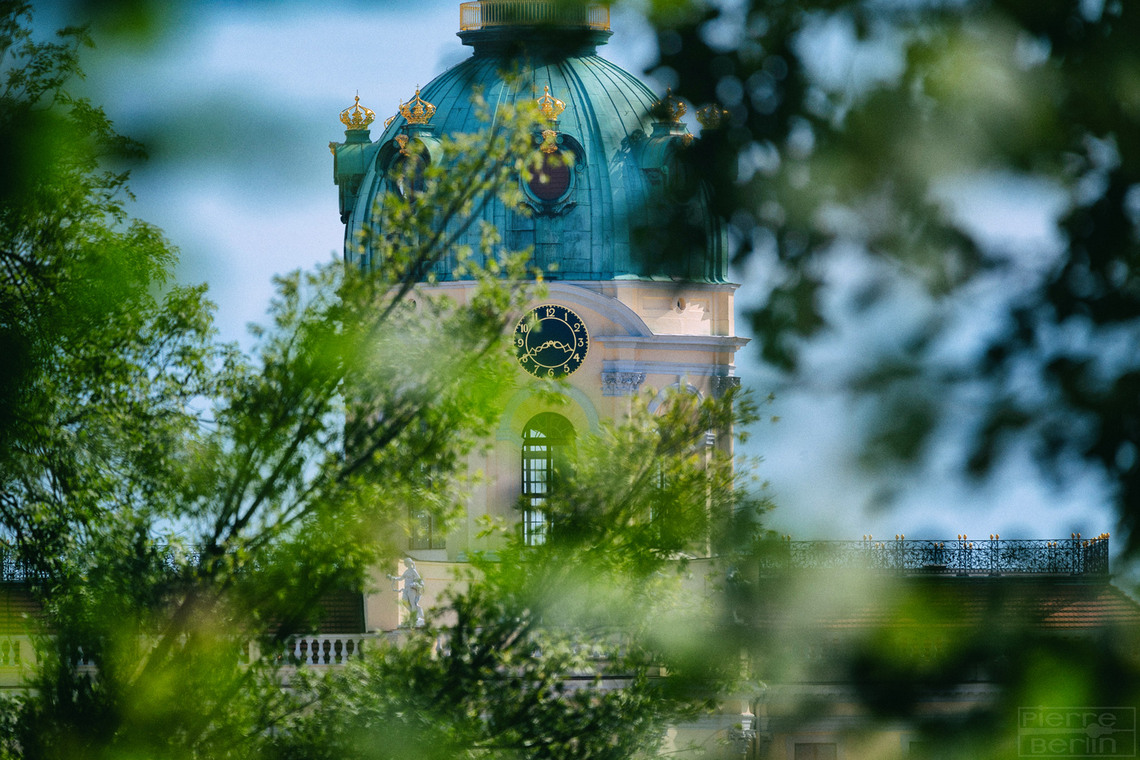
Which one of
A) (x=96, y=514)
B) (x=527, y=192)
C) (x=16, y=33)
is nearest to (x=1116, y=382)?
(x=16, y=33)

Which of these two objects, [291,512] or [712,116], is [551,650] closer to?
[291,512]

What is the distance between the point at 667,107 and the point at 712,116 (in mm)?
152

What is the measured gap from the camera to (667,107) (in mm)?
5762

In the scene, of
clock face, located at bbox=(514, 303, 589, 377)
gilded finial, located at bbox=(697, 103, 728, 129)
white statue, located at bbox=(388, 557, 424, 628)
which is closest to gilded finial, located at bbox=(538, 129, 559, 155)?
gilded finial, located at bbox=(697, 103, 728, 129)

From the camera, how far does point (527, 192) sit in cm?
4441

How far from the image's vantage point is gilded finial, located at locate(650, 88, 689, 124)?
5707 millimetres

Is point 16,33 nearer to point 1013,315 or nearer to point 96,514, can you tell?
point 1013,315

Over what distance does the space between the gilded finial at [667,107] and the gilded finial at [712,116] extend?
0.08 m

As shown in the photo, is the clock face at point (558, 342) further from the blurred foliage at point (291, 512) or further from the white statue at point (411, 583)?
the blurred foliage at point (291, 512)

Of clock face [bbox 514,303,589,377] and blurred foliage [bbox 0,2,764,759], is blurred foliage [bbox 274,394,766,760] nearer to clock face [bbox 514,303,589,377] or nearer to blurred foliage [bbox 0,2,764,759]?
blurred foliage [bbox 0,2,764,759]

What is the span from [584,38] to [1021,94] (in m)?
1.31

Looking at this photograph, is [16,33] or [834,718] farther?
[16,33]

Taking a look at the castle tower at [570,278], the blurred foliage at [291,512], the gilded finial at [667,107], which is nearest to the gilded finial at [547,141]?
the blurred foliage at [291,512]

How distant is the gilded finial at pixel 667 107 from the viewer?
5.71m
